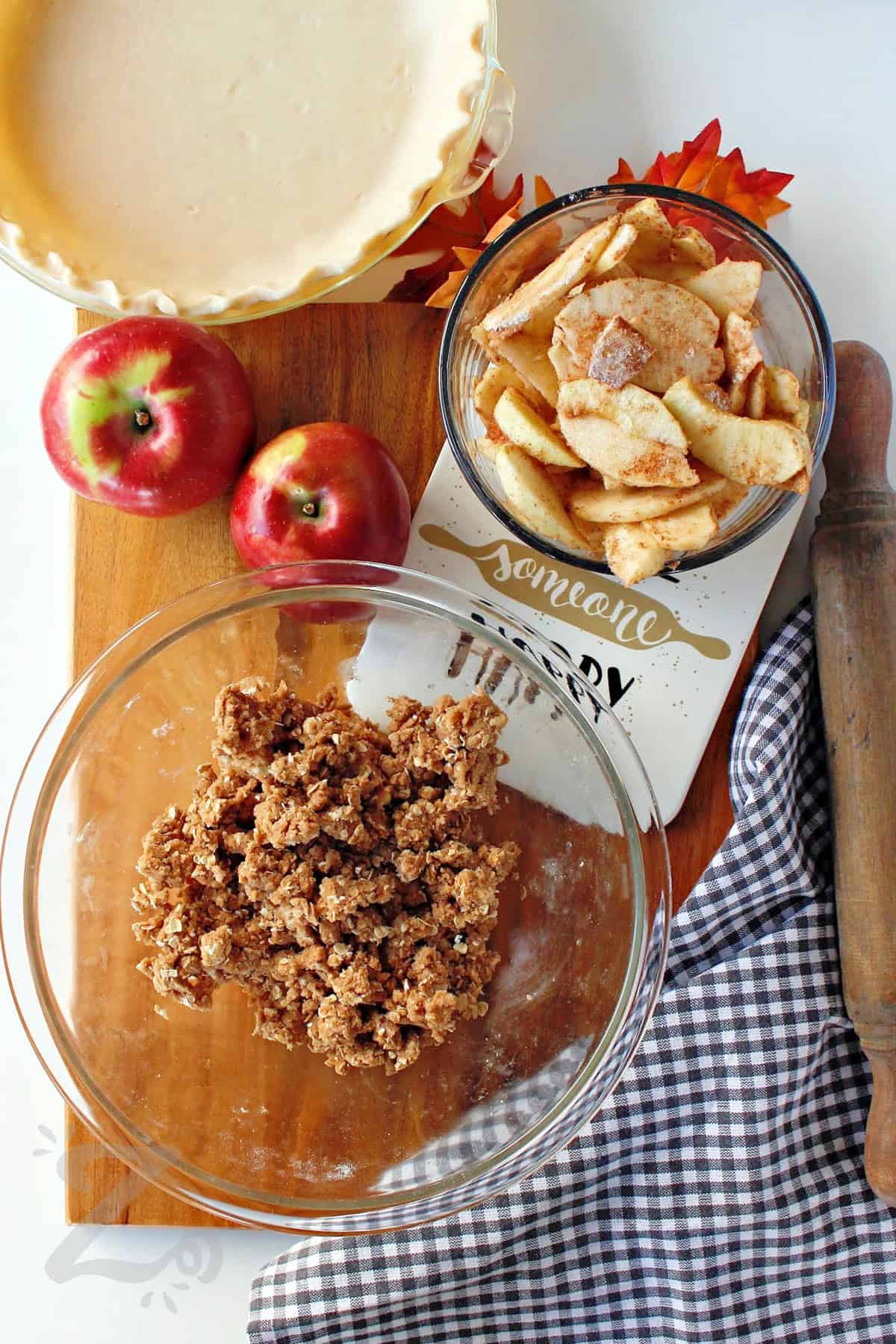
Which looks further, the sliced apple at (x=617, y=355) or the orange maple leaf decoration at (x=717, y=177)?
the orange maple leaf decoration at (x=717, y=177)

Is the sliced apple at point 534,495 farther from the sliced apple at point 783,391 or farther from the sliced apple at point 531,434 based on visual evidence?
the sliced apple at point 783,391

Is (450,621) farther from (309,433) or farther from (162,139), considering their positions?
(162,139)

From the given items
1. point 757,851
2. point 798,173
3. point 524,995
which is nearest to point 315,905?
point 524,995

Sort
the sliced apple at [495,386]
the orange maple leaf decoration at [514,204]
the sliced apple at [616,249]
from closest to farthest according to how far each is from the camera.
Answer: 1. the sliced apple at [616,249]
2. the sliced apple at [495,386]
3. the orange maple leaf decoration at [514,204]

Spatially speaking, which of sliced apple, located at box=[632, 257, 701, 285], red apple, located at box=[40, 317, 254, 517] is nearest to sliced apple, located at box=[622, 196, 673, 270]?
sliced apple, located at box=[632, 257, 701, 285]

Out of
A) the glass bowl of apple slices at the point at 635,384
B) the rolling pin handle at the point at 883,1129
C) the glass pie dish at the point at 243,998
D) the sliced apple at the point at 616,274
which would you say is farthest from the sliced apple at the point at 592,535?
the rolling pin handle at the point at 883,1129

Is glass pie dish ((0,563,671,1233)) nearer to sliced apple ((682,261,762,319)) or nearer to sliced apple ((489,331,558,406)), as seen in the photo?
sliced apple ((489,331,558,406))
